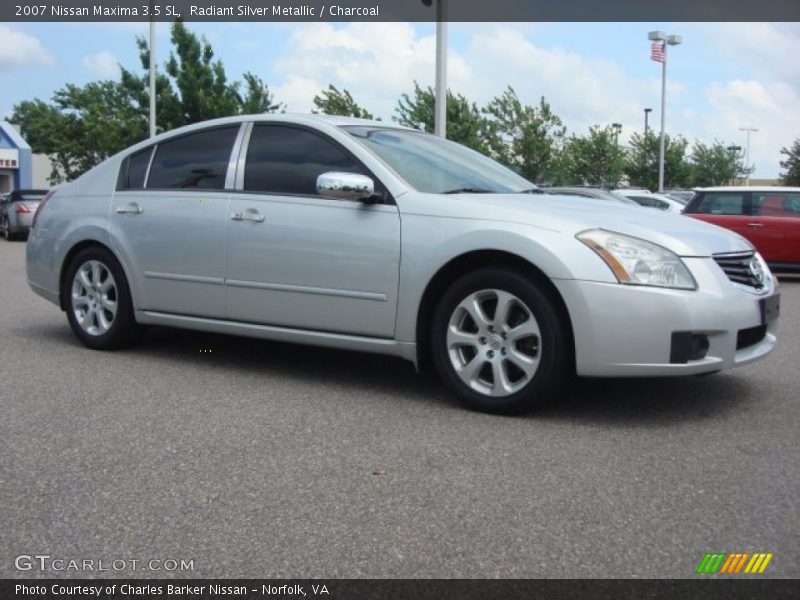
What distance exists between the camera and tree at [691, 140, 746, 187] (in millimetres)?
60553

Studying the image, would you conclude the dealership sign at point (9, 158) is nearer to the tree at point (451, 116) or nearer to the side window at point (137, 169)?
the tree at point (451, 116)

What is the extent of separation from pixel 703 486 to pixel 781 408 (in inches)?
60.9

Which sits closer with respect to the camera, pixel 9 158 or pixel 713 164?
pixel 9 158

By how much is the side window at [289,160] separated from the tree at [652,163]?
160 ft

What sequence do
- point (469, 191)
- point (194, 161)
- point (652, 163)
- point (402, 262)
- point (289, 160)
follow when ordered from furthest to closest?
point (652, 163), point (194, 161), point (289, 160), point (469, 191), point (402, 262)

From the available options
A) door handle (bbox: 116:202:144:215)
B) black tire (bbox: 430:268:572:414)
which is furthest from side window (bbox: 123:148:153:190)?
black tire (bbox: 430:268:572:414)

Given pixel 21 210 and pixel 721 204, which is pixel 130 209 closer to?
pixel 721 204

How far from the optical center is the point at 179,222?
594 cm

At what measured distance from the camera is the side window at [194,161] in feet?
19.6

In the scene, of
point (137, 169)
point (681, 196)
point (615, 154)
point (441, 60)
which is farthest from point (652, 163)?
point (137, 169)

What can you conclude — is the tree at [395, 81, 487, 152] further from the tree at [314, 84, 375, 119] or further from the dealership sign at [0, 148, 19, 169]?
the dealership sign at [0, 148, 19, 169]
